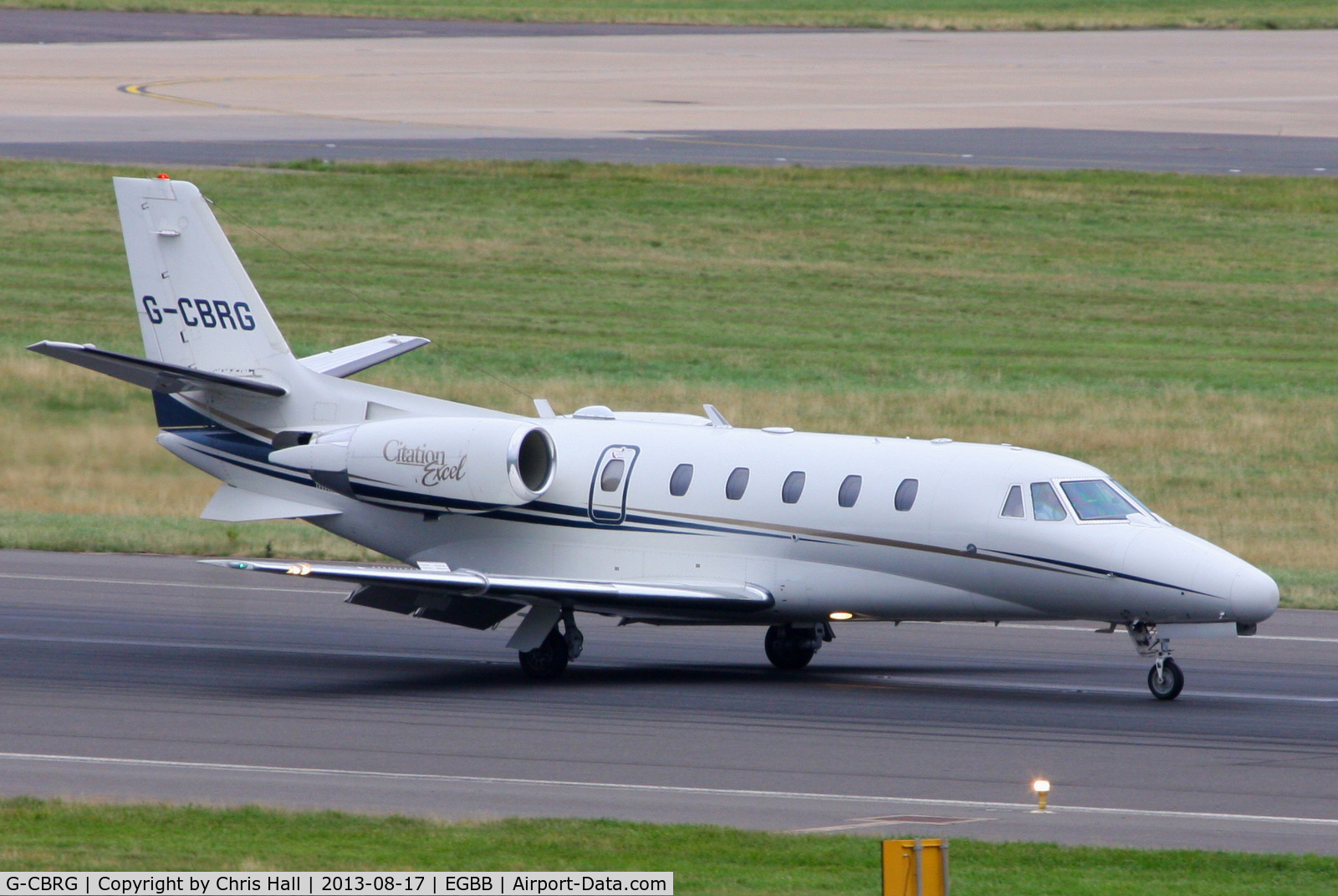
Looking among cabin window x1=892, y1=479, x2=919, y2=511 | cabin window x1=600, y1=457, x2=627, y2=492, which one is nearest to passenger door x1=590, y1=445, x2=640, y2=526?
cabin window x1=600, y1=457, x2=627, y2=492

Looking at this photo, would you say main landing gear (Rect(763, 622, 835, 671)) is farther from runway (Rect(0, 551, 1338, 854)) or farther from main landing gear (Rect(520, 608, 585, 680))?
main landing gear (Rect(520, 608, 585, 680))

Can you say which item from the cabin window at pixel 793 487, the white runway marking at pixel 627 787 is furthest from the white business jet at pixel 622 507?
the white runway marking at pixel 627 787

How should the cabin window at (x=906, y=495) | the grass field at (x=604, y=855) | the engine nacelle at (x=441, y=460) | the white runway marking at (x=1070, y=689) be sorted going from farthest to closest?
1. the engine nacelle at (x=441, y=460)
2. the cabin window at (x=906, y=495)
3. the white runway marking at (x=1070, y=689)
4. the grass field at (x=604, y=855)

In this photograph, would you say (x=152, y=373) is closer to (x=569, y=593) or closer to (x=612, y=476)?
(x=612, y=476)

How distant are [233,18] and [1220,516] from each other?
6783 cm

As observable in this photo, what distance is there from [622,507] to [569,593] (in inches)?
69.4

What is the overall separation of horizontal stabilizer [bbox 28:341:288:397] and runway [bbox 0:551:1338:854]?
10.3 feet

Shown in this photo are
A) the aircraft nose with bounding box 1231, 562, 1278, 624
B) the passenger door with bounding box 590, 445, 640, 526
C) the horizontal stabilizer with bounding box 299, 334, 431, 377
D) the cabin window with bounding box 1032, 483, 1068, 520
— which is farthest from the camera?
the horizontal stabilizer with bounding box 299, 334, 431, 377

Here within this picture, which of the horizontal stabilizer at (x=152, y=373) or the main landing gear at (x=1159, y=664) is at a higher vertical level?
the horizontal stabilizer at (x=152, y=373)

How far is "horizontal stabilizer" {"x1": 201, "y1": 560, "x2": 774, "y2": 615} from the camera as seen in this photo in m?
21.8

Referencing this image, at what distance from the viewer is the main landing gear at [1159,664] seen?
21203mm

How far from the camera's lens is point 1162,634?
21.1 meters

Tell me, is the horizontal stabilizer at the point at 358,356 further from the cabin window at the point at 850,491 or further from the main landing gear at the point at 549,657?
the cabin window at the point at 850,491
